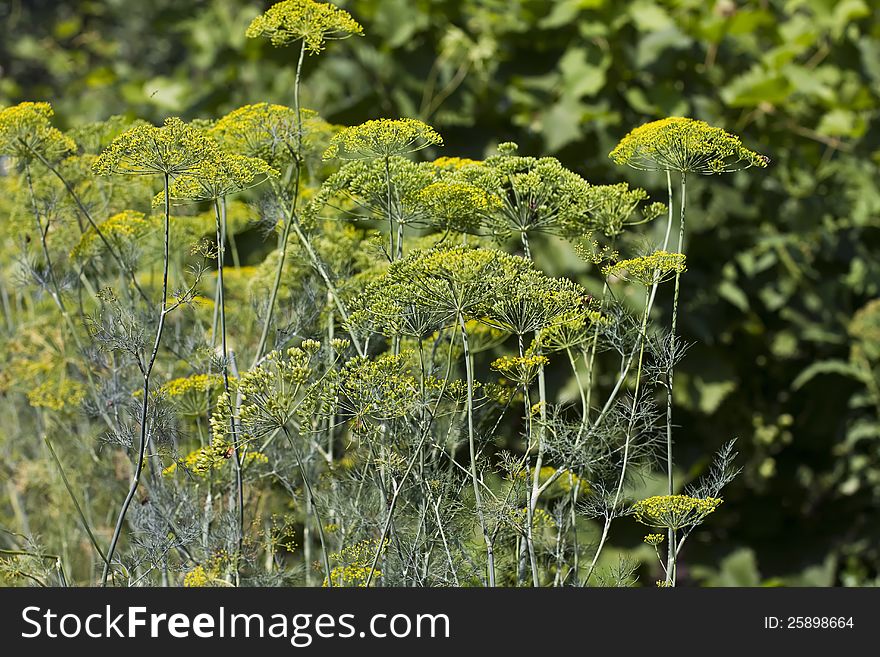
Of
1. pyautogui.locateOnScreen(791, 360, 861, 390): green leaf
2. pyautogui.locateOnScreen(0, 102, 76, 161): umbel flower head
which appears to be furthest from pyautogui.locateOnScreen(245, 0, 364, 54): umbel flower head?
pyautogui.locateOnScreen(791, 360, 861, 390): green leaf

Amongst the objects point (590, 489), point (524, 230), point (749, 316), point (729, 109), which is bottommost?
point (590, 489)

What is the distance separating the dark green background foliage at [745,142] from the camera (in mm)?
2977

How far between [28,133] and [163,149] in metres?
0.36

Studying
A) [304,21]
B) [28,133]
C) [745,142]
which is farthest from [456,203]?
[745,142]

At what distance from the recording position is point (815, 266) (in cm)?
321

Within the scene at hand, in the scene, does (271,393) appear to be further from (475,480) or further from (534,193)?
(534,193)

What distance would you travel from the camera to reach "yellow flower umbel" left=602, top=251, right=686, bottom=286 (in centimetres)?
135

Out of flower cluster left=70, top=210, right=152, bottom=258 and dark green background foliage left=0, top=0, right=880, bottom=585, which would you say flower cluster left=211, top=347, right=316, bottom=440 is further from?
dark green background foliage left=0, top=0, right=880, bottom=585

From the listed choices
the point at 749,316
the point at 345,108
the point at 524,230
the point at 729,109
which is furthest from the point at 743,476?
the point at 524,230

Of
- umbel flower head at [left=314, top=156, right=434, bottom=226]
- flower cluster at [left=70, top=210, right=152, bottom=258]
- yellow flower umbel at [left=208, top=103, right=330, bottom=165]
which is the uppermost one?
yellow flower umbel at [left=208, top=103, right=330, bottom=165]

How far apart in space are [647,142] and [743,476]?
197 centimetres

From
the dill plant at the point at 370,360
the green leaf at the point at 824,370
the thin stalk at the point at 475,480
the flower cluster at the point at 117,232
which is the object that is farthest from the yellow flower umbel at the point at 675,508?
the green leaf at the point at 824,370

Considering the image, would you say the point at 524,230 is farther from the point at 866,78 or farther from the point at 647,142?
the point at 866,78

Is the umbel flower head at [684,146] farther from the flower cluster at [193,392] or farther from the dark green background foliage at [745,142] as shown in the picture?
the dark green background foliage at [745,142]
